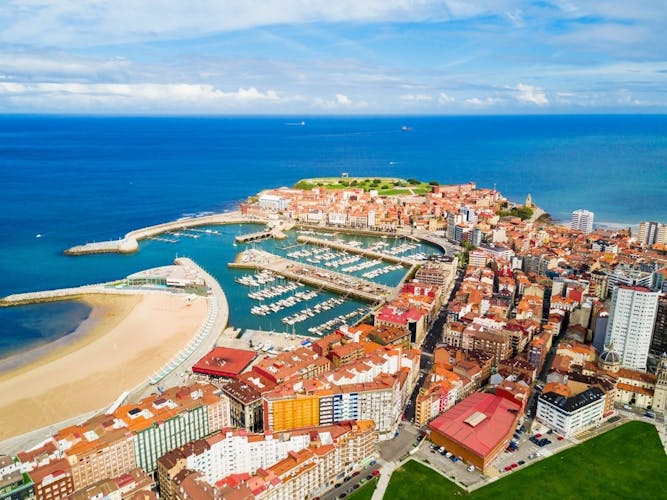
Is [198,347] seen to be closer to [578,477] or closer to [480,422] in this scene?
[480,422]

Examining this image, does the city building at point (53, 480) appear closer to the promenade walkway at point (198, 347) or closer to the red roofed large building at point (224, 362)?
the promenade walkway at point (198, 347)

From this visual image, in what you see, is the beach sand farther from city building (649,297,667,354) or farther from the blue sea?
city building (649,297,667,354)

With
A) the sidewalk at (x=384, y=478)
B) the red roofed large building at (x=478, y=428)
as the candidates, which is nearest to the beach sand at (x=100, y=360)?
the sidewalk at (x=384, y=478)

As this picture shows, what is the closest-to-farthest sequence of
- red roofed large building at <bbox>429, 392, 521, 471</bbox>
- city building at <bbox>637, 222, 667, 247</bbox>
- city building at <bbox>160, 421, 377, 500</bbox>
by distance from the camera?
city building at <bbox>160, 421, 377, 500</bbox> < red roofed large building at <bbox>429, 392, 521, 471</bbox> < city building at <bbox>637, 222, 667, 247</bbox>

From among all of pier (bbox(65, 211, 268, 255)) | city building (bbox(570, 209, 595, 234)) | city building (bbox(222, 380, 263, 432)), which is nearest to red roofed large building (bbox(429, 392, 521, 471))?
city building (bbox(222, 380, 263, 432))

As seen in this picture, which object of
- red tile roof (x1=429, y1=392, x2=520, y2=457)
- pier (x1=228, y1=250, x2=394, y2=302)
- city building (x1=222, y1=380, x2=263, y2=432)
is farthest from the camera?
pier (x1=228, y1=250, x2=394, y2=302)

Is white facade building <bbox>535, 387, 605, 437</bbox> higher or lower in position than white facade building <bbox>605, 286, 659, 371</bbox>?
lower

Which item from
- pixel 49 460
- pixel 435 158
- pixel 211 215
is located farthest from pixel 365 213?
pixel 435 158

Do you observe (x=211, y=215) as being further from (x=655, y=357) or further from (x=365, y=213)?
(x=655, y=357)

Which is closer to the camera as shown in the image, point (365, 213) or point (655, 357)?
point (655, 357)
